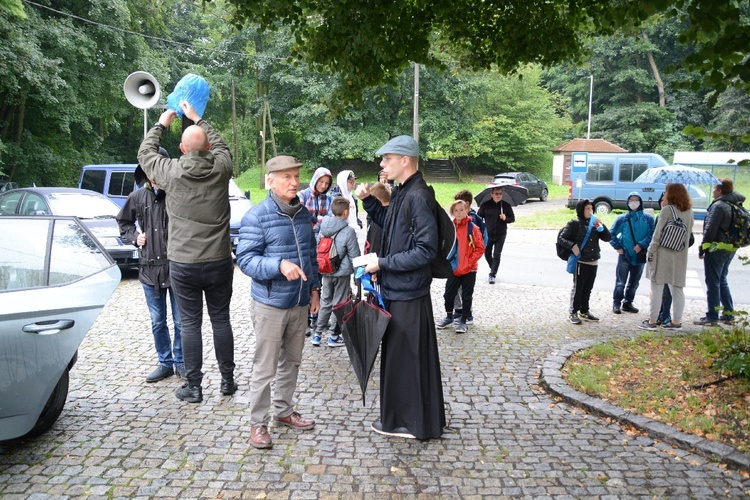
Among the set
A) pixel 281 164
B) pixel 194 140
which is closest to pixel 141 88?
pixel 194 140

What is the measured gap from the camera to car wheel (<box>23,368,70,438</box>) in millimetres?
4457

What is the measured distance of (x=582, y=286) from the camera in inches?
336

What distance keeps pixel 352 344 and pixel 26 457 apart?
235 centimetres

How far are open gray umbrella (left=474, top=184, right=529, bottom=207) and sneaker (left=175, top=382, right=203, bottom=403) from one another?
6789 mm

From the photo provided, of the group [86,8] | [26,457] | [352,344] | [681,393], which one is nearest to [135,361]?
[26,457]

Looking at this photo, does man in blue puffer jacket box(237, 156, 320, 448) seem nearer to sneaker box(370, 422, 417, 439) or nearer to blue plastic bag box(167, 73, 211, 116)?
sneaker box(370, 422, 417, 439)

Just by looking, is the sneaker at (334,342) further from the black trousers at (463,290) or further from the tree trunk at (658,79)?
the tree trunk at (658,79)

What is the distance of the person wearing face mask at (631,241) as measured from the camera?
8.75 meters

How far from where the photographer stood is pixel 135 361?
21.4ft

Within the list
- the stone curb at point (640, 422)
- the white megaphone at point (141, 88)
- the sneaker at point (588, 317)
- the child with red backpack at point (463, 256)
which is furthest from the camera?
the white megaphone at point (141, 88)

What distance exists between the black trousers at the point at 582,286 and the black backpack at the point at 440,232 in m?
4.34

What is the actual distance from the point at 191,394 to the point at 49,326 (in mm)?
1622

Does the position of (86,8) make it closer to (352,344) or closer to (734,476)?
(352,344)

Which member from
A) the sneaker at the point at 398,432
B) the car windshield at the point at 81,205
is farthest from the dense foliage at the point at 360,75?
the car windshield at the point at 81,205
